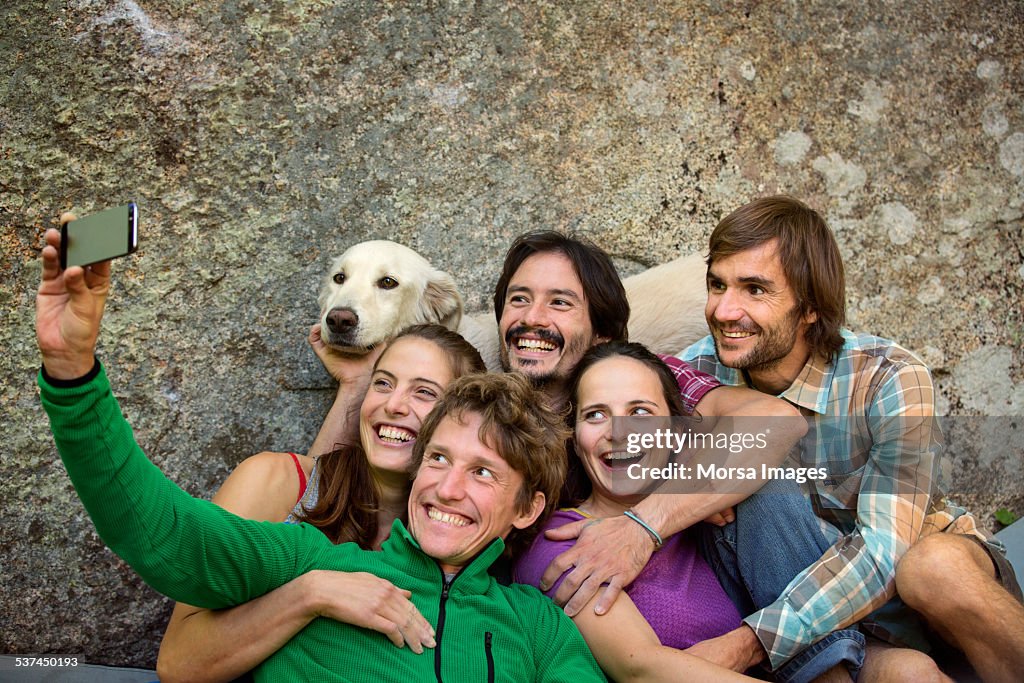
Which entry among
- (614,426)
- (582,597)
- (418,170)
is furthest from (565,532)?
(418,170)

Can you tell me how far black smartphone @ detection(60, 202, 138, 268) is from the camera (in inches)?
59.6

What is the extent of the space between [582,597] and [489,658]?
1.11 ft

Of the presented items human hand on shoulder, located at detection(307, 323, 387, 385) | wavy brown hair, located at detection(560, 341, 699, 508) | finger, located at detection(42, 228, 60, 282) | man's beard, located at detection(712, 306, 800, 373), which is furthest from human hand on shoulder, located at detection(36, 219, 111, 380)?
man's beard, located at detection(712, 306, 800, 373)

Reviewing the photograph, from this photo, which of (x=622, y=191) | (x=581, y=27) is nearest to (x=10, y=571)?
(x=622, y=191)

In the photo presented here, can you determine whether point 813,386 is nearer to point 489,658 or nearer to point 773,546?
point 773,546

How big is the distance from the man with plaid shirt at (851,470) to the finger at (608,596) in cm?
36

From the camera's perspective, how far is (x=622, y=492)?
249cm

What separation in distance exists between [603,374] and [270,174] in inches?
59.6

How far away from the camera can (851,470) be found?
8.98 ft

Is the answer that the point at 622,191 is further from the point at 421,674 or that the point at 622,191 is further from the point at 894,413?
the point at 421,674

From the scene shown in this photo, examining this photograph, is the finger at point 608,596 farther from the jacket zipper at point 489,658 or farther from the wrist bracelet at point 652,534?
the jacket zipper at point 489,658

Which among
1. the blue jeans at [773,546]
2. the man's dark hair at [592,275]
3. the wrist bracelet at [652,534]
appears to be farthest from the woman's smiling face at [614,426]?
the man's dark hair at [592,275]

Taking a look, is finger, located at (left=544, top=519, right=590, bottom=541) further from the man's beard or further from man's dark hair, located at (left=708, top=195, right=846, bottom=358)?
man's dark hair, located at (left=708, top=195, right=846, bottom=358)

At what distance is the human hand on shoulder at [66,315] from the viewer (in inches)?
60.0
